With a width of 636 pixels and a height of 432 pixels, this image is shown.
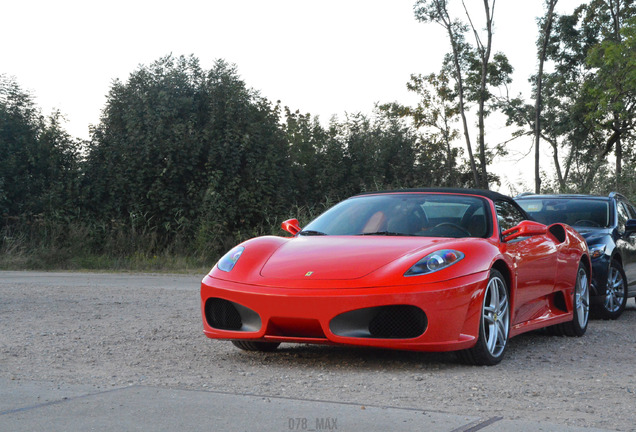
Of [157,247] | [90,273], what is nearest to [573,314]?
[90,273]

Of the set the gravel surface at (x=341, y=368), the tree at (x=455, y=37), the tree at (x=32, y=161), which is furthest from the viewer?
the tree at (x=455, y=37)

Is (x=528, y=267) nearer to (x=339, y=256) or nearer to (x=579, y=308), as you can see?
(x=579, y=308)

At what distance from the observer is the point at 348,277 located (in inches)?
229

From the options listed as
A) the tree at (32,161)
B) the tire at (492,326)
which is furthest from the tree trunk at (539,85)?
the tire at (492,326)

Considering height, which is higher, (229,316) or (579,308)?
(229,316)

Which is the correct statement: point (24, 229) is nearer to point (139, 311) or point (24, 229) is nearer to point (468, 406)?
point (139, 311)

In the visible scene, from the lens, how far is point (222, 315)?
6309 mm

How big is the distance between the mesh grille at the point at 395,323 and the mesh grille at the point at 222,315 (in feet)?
3.49

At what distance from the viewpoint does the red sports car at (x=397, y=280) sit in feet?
18.7

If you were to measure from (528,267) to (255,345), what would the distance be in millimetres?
2327

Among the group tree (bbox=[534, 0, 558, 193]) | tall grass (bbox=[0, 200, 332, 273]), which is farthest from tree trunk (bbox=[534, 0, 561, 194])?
tall grass (bbox=[0, 200, 332, 273])

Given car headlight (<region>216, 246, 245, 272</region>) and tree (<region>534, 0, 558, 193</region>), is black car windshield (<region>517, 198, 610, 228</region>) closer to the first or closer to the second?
car headlight (<region>216, 246, 245, 272</region>)

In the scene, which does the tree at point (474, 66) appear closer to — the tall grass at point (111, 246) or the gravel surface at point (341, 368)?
the tall grass at point (111, 246)

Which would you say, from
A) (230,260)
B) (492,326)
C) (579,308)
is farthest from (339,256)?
(579,308)
